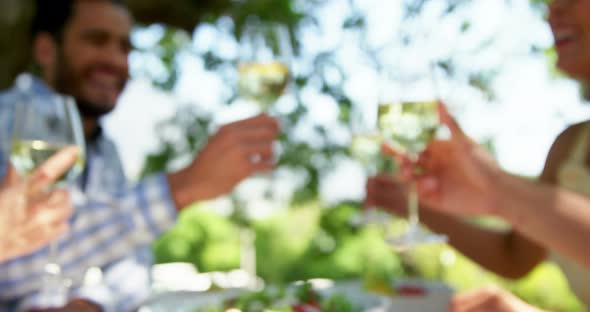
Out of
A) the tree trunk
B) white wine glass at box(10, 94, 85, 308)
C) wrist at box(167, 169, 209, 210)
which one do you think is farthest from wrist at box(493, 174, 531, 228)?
the tree trunk

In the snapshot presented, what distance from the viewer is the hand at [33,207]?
85 centimetres

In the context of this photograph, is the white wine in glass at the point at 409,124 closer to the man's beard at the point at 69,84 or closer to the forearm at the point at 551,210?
the forearm at the point at 551,210

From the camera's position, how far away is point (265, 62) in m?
1.06

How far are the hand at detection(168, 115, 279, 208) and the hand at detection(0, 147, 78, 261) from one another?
0.87 ft

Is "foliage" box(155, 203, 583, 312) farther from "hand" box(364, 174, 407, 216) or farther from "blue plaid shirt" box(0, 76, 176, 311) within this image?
"blue plaid shirt" box(0, 76, 176, 311)

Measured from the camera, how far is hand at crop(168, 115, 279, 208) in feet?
3.40

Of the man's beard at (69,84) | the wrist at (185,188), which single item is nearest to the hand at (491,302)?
the wrist at (185,188)

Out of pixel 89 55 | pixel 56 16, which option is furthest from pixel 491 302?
pixel 56 16

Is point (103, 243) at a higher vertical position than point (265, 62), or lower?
lower

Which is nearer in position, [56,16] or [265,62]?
[265,62]

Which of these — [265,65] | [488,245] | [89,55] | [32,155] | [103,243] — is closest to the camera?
[32,155]

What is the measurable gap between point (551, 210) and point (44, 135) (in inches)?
32.1

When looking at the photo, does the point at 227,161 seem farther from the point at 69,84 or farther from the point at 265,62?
the point at 69,84

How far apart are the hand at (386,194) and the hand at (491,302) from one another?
480 mm
